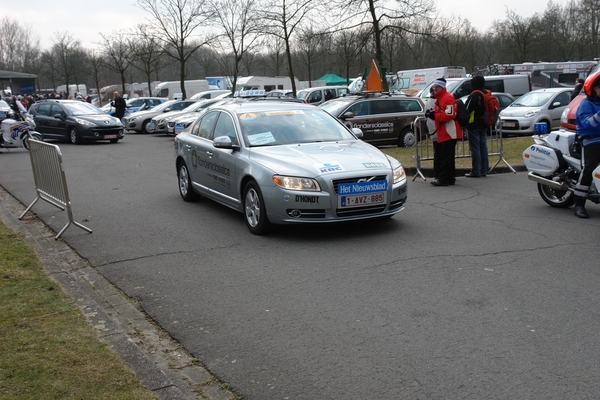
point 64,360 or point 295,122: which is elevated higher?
point 295,122

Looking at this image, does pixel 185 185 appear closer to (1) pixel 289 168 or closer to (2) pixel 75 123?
(1) pixel 289 168

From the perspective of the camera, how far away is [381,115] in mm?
19062

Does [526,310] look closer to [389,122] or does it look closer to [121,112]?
[389,122]

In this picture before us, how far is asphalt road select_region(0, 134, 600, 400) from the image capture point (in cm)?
417

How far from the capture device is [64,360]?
4.41 meters

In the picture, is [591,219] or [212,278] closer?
[212,278]

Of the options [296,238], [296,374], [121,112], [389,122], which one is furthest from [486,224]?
[121,112]

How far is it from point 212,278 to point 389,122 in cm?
1339

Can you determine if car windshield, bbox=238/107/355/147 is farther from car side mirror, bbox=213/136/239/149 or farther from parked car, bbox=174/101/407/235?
car side mirror, bbox=213/136/239/149

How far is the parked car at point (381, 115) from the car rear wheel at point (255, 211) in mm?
10392

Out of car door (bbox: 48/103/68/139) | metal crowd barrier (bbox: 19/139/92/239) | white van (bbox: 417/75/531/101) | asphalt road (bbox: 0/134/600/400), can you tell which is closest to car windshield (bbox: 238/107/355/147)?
asphalt road (bbox: 0/134/600/400)

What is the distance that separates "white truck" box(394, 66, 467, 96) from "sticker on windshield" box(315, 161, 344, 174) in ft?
84.5

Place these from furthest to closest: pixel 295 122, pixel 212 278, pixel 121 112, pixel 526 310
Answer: pixel 121 112 → pixel 295 122 → pixel 212 278 → pixel 526 310

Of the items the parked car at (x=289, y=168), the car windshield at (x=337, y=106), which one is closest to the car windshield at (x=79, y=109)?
the car windshield at (x=337, y=106)
